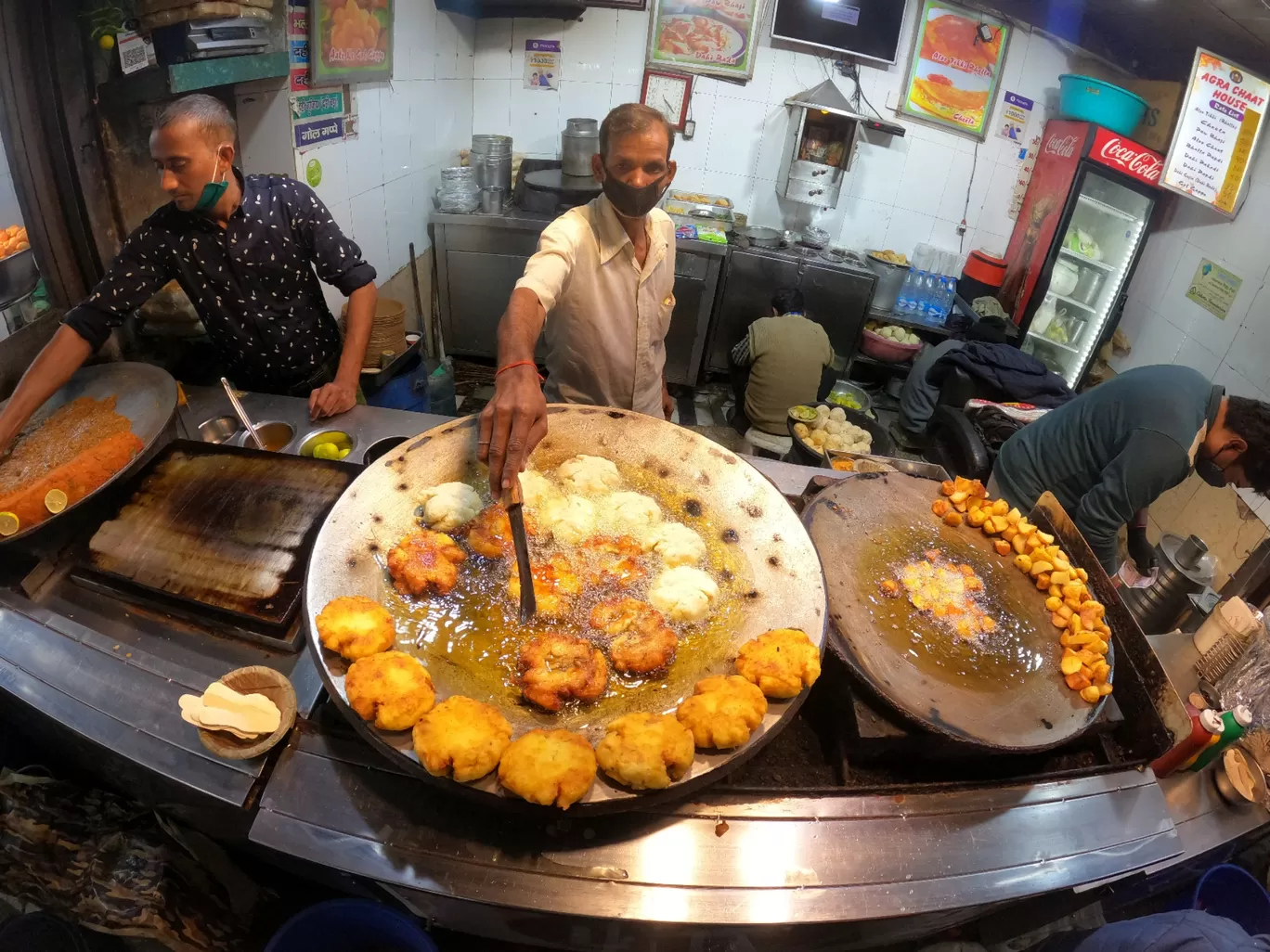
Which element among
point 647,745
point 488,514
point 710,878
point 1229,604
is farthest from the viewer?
point 1229,604

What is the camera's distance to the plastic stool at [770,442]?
5934mm

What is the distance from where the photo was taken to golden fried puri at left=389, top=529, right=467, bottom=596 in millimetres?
1896

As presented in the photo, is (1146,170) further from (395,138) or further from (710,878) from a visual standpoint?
(710,878)

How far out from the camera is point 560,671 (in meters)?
1.70

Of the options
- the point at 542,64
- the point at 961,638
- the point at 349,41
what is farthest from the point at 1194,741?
the point at 542,64

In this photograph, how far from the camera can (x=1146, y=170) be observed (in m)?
6.28

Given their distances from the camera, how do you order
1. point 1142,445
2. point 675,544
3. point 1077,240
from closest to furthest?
point 675,544 → point 1142,445 → point 1077,240

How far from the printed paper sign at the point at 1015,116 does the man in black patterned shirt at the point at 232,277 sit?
7.45m

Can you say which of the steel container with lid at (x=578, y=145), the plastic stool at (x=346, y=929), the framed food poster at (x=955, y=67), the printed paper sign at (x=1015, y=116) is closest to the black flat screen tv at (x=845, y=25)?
the framed food poster at (x=955, y=67)

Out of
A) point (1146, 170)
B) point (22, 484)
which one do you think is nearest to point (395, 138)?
point (22, 484)

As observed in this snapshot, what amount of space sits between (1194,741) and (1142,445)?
1.93 meters

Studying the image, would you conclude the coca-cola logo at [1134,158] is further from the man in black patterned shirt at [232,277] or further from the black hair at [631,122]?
the man in black patterned shirt at [232,277]

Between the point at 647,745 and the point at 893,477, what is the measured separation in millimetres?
1765

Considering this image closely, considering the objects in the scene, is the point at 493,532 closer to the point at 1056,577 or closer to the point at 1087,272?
the point at 1056,577
